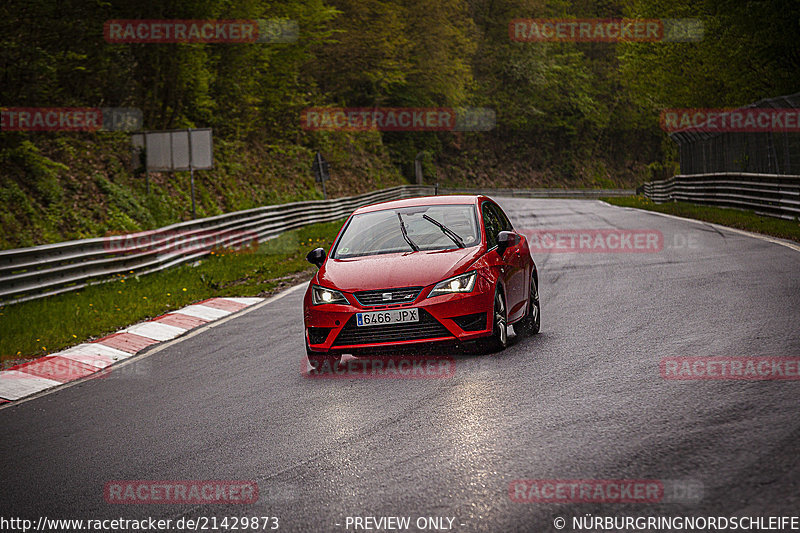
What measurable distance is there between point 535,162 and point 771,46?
171ft

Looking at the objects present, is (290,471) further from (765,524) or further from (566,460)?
(765,524)

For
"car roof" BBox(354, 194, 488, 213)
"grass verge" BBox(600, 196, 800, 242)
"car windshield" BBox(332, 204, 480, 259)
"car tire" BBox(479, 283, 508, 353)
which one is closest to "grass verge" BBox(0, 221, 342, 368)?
"car windshield" BBox(332, 204, 480, 259)

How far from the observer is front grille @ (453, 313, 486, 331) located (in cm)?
797

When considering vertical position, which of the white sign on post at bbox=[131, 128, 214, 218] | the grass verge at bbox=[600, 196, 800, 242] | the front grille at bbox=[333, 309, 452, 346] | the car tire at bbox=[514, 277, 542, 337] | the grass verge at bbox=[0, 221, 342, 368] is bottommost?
the grass verge at bbox=[0, 221, 342, 368]

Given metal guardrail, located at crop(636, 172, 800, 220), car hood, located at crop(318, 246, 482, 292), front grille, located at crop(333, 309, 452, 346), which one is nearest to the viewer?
front grille, located at crop(333, 309, 452, 346)

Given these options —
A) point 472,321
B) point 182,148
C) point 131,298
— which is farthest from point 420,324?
point 182,148

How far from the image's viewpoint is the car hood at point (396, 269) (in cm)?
815

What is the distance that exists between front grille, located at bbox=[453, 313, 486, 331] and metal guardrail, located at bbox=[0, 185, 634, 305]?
762 centimetres

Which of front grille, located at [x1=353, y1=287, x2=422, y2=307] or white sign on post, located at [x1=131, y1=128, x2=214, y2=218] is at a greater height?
white sign on post, located at [x1=131, y1=128, x2=214, y2=218]

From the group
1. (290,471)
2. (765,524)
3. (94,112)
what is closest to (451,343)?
(290,471)

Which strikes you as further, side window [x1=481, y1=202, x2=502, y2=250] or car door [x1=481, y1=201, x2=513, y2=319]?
side window [x1=481, y1=202, x2=502, y2=250]

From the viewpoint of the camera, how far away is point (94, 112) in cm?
2536

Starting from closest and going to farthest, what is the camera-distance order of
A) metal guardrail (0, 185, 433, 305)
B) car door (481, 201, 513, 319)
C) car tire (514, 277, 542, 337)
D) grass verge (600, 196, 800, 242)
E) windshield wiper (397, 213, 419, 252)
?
car door (481, 201, 513, 319) < windshield wiper (397, 213, 419, 252) < car tire (514, 277, 542, 337) < metal guardrail (0, 185, 433, 305) < grass verge (600, 196, 800, 242)

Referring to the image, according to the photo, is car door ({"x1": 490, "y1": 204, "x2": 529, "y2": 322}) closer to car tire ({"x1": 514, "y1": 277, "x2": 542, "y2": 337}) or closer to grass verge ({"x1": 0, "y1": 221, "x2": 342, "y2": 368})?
car tire ({"x1": 514, "y1": 277, "x2": 542, "y2": 337})
